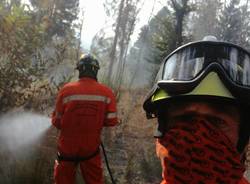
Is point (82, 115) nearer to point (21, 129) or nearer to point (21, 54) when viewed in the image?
point (21, 129)

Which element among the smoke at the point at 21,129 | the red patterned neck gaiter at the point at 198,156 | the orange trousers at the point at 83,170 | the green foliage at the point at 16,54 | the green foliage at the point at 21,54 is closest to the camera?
the red patterned neck gaiter at the point at 198,156

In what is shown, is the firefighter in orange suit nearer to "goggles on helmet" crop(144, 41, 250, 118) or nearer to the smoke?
the smoke

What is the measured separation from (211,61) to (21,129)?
5.87 meters

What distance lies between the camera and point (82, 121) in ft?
16.5

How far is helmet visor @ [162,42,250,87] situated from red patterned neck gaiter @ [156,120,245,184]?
25 centimetres

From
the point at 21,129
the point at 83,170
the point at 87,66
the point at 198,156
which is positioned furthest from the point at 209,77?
the point at 21,129

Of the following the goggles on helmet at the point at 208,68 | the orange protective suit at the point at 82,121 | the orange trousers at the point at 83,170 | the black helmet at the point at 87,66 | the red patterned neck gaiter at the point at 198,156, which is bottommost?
the orange trousers at the point at 83,170

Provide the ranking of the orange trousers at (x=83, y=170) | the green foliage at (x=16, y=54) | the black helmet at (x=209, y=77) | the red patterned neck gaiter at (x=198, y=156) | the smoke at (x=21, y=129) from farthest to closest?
1. the green foliage at (x=16, y=54)
2. the smoke at (x=21, y=129)
3. the orange trousers at (x=83, y=170)
4. the black helmet at (x=209, y=77)
5. the red patterned neck gaiter at (x=198, y=156)

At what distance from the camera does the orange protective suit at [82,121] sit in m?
5.04

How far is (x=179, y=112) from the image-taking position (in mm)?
1752

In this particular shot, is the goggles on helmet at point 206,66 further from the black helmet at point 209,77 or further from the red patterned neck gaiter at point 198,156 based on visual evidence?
the red patterned neck gaiter at point 198,156

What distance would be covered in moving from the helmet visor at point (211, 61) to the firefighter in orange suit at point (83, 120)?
3279 millimetres

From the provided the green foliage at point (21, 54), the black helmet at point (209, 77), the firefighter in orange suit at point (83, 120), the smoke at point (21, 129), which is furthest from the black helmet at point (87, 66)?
the black helmet at point (209, 77)

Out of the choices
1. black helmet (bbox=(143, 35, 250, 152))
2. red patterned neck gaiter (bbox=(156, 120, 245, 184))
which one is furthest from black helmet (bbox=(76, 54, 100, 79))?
red patterned neck gaiter (bbox=(156, 120, 245, 184))
